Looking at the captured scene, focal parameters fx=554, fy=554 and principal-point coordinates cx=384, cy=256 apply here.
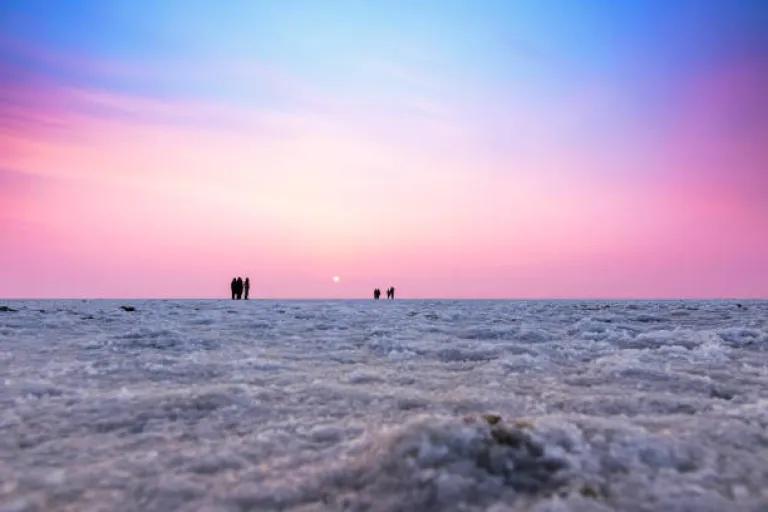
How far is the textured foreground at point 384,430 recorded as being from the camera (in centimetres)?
394

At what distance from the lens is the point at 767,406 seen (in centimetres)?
629

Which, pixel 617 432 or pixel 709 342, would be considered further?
pixel 709 342

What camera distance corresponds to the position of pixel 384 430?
545 cm

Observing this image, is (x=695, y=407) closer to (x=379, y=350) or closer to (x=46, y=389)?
(x=379, y=350)

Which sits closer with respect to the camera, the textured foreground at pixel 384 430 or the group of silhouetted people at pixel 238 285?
the textured foreground at pixel 384 430

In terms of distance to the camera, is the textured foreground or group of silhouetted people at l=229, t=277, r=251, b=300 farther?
group of silhouetted people at l=229, t=277, r=251, b=300

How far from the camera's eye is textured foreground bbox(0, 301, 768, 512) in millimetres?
3943

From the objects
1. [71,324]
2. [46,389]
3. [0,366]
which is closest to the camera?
[46,389]

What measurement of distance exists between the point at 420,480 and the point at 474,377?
456 centimetres

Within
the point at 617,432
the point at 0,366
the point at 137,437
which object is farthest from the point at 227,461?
the point at 0,366

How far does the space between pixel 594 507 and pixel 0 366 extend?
965 centimetres

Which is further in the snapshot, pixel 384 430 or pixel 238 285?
pixel 238 285

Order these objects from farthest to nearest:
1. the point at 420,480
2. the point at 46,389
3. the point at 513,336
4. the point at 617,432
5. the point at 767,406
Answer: the point at 513,336, the point at 46,389, the point at 767,406, the point at 617,432, the point at 420,480

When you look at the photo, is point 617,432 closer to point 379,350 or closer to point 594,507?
point 594,507
